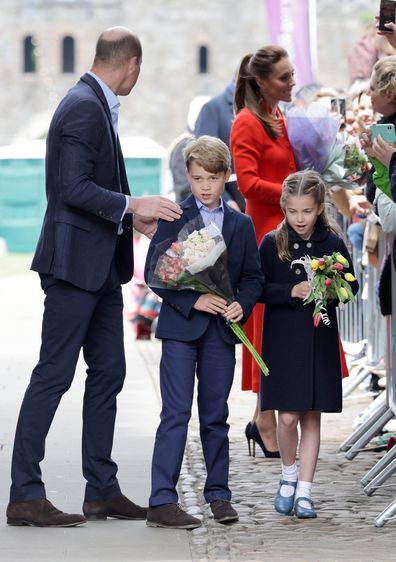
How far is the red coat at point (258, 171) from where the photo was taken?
30.3ft

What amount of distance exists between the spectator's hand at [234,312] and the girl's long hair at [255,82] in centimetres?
216

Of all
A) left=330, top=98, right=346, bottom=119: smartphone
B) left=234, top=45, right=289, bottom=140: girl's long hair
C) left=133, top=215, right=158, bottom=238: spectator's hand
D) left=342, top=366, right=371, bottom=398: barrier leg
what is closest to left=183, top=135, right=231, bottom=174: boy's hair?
left=133, top=215, right=158, bottom=238: spectator's hand

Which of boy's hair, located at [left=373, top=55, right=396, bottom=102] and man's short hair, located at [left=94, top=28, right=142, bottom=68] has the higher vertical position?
man's short hair, located at [left=94, top=28, right=142, bottom=68]

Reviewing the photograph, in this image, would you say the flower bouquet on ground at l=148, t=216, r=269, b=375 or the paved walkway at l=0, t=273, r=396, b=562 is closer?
the paved walkway at l=0, t=273, r=396, b=562

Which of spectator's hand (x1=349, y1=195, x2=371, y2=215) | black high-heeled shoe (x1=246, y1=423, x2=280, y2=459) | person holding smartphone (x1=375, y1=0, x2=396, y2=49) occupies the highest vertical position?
person holding smartphone (x1=375, y1=0, x2=396, y2=49)

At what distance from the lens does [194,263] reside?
23.7 feet

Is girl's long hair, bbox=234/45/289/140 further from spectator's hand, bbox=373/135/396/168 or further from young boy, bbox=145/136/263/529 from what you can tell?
spectator's hand, bbox=373/135/396/168

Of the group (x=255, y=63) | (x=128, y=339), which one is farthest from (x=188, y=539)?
(x=128, y=339)

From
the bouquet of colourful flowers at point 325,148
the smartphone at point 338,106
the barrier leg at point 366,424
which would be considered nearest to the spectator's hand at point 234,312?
the barrier leg at point 366,424

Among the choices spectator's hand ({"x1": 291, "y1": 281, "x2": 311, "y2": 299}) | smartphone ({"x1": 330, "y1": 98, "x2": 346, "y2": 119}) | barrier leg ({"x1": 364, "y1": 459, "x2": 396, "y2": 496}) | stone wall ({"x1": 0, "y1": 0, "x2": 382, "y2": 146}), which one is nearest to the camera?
spectator's hand ({"x1": 291, "y1": 281, "x2": 311, "y2": 299})

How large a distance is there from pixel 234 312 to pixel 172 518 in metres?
0.86

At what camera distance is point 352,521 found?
7504mm

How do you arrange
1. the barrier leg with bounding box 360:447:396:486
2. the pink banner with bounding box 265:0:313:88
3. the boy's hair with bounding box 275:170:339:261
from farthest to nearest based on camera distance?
the pink banner with bounding box 265:0:313:88 < the barrier leg with bounding box 360:447:396:486 < the boy's hair with bounding box 275:170:339:261

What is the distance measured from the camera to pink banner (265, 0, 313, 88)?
1634 cm
